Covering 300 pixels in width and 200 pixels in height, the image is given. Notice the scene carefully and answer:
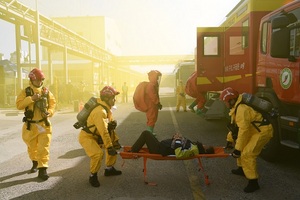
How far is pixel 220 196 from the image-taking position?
4.07m

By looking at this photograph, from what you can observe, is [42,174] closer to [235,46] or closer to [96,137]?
[96,137]

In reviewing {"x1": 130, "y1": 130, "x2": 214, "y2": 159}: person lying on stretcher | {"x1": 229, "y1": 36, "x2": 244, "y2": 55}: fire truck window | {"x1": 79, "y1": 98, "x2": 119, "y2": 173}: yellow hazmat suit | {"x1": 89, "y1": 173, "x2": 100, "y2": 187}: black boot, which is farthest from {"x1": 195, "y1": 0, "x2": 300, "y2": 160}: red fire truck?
{"x1": 89, "y1": 173, "x2": 100, "y2": 187}: black boot

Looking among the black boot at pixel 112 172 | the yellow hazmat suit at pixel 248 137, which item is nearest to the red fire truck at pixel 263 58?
the yellow hazmat suit at pixel 248 137

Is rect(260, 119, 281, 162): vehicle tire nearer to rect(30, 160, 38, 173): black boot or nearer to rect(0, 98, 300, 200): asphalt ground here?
rect(0, 98, 300, 200): asphalt ground

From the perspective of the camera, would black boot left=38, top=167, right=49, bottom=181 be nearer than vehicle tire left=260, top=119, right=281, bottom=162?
Yes

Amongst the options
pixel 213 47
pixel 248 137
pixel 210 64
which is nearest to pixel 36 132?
pixel 248 137

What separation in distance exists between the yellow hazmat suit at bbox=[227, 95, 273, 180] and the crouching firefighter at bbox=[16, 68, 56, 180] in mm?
3261

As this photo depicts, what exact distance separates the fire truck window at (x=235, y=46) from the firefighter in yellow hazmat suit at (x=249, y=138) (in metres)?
3.34

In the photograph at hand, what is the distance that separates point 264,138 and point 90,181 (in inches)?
109

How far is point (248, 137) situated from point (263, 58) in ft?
7.65

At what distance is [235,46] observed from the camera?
7.95 metres

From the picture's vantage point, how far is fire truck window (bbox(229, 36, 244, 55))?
7448mm

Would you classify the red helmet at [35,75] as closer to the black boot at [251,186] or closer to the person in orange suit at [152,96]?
the person in orange suit at [152,96]

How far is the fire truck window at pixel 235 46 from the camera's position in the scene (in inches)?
293
